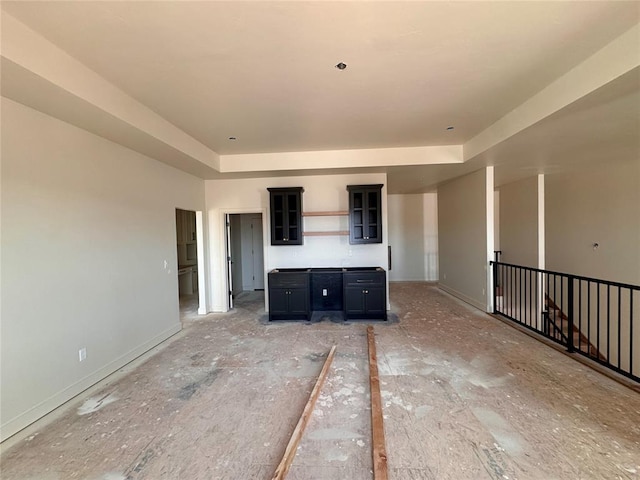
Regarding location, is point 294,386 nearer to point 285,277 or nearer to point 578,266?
point 285,277

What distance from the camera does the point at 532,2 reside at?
166cm

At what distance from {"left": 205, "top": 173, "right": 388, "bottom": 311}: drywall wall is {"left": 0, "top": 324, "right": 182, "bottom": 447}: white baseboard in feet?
7.15

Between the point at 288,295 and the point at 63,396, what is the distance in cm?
295

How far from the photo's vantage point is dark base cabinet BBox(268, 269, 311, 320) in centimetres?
481

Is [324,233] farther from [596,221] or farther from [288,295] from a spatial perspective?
[596,221]

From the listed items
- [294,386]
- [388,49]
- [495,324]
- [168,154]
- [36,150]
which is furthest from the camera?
[495,324]

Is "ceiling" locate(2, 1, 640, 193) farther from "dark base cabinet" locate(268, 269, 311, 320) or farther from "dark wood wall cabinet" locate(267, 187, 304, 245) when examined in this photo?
"dark base cabinet" locate(268, 269, 311, 320)

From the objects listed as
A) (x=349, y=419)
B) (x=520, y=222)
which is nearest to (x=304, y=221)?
(x=349, y=419)

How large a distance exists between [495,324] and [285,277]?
3436 mm

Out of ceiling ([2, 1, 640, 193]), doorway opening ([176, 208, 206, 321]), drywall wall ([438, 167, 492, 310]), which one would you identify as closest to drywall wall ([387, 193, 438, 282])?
drywall wall ([438, 167, 492, 310])

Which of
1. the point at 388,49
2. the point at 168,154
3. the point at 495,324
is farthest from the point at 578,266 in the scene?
the point at 168,154

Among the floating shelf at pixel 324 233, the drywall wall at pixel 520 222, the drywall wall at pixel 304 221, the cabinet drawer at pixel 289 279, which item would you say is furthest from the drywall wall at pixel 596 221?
the cabinet drawer at pixel 289 279

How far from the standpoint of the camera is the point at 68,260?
265 cm

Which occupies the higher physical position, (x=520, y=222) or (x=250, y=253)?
(x=520, y=222)
